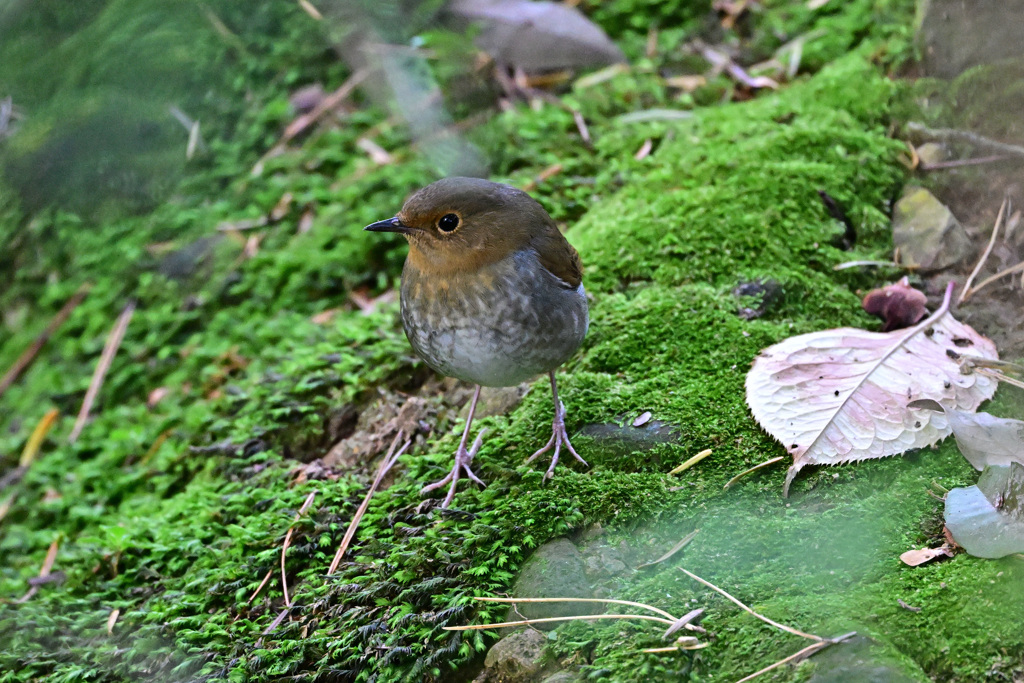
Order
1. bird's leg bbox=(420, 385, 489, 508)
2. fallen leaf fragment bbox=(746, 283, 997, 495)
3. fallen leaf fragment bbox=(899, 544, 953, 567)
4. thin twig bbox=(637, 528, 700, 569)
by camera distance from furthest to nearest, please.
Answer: bird's leg bbox=(420, 385, 489, 508) < fallen leaf fragment bbox=(746, 283, 997, 495) < thin twig bbox=(637, 528, 700, 569) < fallen leaf fragment bbox=(899, 544, 953, 567)

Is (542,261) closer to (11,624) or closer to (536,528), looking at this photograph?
(536,528)

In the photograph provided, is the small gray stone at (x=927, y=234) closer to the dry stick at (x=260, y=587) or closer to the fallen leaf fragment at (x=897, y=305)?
the fallen leaf fragment at (x=897, y=305)

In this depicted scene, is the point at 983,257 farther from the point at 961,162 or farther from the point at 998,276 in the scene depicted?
the point at 961,162

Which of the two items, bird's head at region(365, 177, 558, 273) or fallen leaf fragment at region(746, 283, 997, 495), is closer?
fallen leaf fragment at region(746, 283, 997, 495)

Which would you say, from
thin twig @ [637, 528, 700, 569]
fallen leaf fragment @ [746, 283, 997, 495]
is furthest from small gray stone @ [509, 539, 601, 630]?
fallen leaf fragment @ [746, 283, 997, 495]

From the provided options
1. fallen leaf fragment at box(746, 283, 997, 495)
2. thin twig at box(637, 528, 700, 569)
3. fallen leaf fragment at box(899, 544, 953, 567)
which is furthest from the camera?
fallen leaf fragment at box(746, 283, 997, 495)

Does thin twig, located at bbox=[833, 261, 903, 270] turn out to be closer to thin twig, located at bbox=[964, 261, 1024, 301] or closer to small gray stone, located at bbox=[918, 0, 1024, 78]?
thin twig, located at bbox=[964, 261, 1024, 301]

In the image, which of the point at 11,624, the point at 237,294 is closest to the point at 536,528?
the point at 11,624
